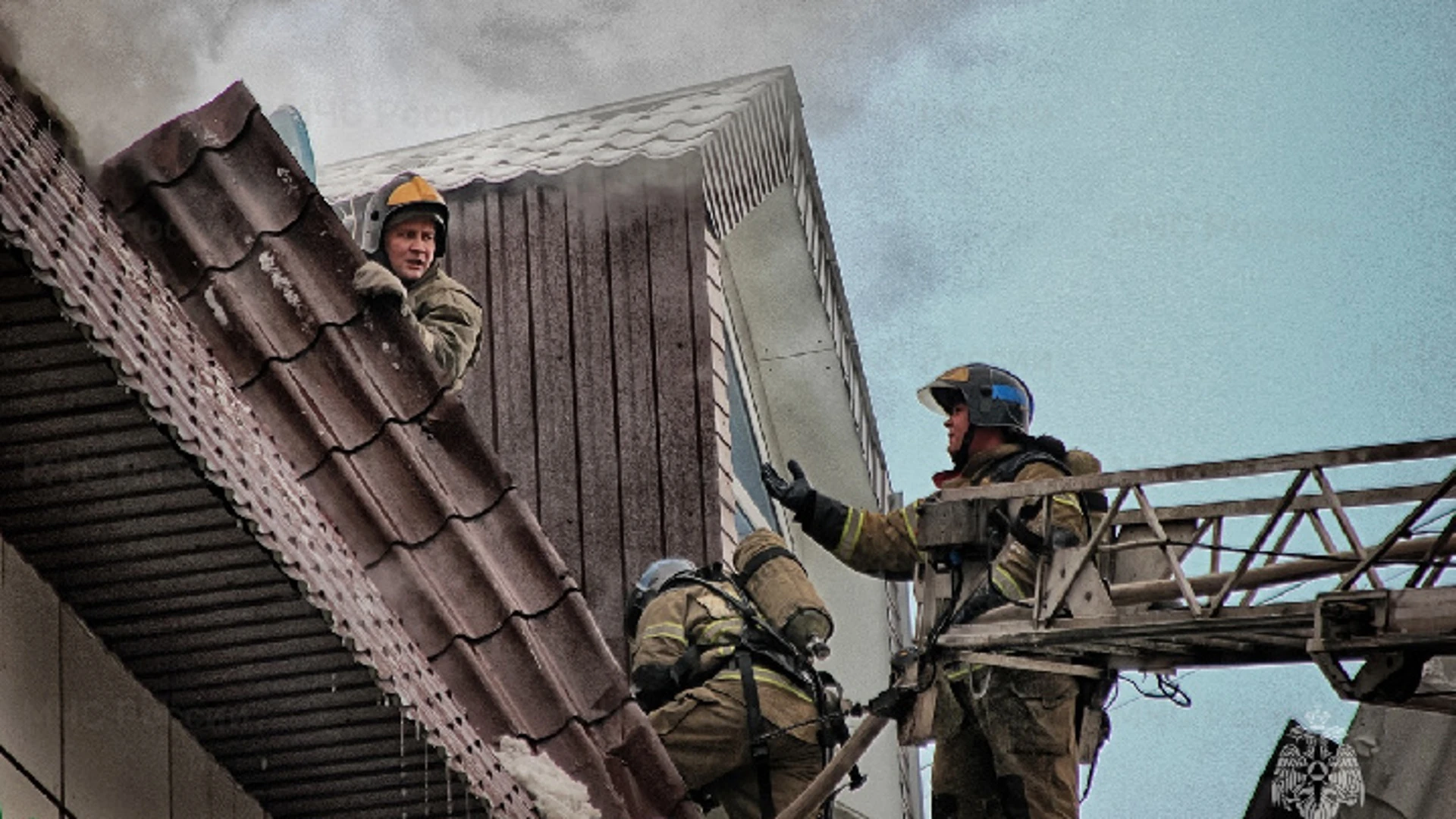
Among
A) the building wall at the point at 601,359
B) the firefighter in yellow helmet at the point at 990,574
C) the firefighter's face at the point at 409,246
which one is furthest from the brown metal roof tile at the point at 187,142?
the building wall at the point at 601,359

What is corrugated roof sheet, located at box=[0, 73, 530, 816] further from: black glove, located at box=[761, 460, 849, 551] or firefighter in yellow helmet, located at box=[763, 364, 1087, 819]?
black glove, located at box=[761, 460, 849, 551]

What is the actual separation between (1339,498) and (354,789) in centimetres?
332

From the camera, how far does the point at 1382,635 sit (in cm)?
750

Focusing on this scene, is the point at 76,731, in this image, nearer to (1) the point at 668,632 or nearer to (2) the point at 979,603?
(2) the point at 979,603

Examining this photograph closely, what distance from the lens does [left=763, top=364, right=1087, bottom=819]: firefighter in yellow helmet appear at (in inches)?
338

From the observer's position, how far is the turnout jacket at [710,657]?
30.5 feet

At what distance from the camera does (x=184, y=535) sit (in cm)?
570

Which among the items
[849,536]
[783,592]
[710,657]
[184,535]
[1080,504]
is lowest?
[184,535]

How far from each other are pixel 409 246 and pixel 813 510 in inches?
72.1

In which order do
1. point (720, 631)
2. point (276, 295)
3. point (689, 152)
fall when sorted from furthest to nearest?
point (689, 152)
point (720, 631)
point (276, 295)

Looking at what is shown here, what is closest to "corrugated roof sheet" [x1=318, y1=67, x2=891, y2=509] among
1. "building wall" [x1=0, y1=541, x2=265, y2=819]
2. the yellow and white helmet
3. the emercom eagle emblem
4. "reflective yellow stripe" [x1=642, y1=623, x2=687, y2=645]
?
the yellow and white helmet

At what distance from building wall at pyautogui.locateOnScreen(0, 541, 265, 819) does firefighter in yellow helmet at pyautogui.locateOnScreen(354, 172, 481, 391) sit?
2.28 meters

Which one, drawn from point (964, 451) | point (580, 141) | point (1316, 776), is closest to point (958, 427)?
point (964, 451)

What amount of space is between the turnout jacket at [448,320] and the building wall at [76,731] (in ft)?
8.17
